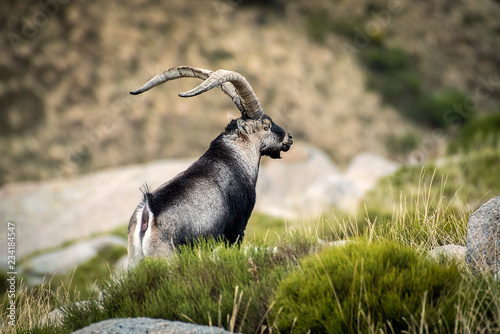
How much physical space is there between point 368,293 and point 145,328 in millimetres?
1901

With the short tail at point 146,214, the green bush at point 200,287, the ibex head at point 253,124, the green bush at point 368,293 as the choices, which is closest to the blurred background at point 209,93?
the ibex head at point 253,124

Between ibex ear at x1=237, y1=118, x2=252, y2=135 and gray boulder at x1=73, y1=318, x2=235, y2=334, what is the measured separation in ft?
12.5

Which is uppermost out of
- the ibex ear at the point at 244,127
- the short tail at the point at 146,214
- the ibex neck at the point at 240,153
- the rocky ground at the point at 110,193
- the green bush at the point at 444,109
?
the green bush at the point at 444,109

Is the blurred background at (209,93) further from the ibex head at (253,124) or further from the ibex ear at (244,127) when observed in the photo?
the ibex ear at (244,127)

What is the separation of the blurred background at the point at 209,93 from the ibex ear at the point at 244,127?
14.3 m

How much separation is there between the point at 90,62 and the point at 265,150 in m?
33.9

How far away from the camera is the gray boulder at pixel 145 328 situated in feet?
15.3

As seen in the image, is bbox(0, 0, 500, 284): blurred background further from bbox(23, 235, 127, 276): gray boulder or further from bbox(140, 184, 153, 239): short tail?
bbox(140, 184, 153, 239): short tail

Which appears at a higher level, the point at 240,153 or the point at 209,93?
the point at 209,93

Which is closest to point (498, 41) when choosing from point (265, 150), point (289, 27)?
point (289, 27)

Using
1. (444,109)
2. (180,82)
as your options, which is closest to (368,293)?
(180,82)

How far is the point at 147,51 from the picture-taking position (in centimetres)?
4147

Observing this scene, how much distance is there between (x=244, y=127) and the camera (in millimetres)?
8211

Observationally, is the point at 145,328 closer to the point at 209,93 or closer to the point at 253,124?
the point at 253,124
